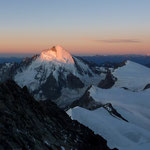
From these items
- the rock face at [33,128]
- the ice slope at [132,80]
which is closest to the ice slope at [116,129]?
the rock face at [33,128]

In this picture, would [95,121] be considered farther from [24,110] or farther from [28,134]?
[28,134]

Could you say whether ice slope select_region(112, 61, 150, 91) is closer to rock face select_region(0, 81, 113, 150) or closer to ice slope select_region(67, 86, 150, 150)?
ice slope select_region(67, 86, 150, 150)

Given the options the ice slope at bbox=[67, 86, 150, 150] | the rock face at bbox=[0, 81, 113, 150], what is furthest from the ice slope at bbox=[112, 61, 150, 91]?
the rock face at bbox=[0, 81, 113, 150]

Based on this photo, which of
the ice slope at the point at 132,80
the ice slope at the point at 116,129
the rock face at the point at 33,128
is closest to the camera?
the rock face at the point at 33,128

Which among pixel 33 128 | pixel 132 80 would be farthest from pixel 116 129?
pixel 132 80

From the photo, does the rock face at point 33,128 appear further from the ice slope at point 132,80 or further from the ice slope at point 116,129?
the ice slope at point 132,80

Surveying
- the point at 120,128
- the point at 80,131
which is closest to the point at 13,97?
the point at 80,131

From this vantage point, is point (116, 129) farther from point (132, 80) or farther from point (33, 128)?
point (132, 80)

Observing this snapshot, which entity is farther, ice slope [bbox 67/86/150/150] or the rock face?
ice slope [bbox 67/86/150/150]
